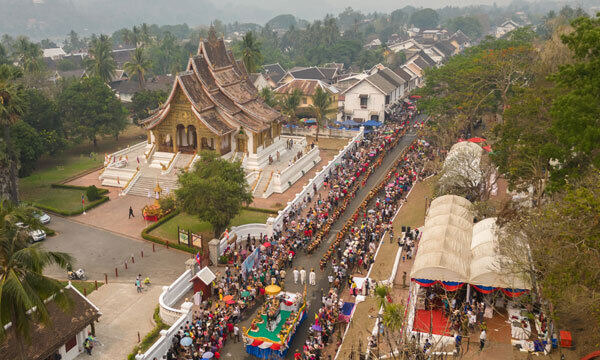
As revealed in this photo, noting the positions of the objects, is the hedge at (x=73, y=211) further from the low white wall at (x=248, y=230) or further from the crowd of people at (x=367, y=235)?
the crowd of people at (x=367, y=235)

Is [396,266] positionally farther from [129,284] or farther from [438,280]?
[129,284]

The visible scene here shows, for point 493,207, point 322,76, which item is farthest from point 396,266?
point 322,76

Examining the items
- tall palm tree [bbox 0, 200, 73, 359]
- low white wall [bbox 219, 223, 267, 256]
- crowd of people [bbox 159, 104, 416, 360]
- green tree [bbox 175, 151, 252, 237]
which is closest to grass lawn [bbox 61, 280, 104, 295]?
crowd of people [bbox 159, 104, 416, 360]

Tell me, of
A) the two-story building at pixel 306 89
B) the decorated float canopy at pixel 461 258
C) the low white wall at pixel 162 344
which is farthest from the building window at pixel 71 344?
the two-story building at pixel 306 89

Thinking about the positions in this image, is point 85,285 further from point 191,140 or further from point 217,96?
point 217,96

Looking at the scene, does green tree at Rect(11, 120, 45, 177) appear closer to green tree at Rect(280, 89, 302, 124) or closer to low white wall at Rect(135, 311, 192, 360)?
green tree at Rect(280, 89, 302, 124)

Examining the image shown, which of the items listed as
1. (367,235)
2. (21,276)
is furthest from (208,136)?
(21,276)
